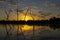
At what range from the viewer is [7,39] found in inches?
Answer: 736

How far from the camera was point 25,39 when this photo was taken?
1947 cm

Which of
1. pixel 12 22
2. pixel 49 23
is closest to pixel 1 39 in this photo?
pixel 12 22

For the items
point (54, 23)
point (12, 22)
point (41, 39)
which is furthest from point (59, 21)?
point (41, 39)

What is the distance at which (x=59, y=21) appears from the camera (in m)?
60.4

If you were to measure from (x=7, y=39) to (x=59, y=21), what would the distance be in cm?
4252

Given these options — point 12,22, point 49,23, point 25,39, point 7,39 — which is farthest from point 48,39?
point 49,23

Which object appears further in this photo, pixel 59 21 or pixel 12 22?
pixel 59 21

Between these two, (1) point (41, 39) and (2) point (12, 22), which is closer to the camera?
(1) point (41, 39)

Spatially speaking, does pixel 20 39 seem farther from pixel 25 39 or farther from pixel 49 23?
pixel 49 23

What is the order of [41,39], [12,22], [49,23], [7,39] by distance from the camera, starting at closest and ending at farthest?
[7,39]
[41,39]
[12,22]
[49,23]

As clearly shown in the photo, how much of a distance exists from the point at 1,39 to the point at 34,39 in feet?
7.94

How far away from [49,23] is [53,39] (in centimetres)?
3997

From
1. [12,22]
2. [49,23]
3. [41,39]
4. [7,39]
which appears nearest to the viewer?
[7,39]

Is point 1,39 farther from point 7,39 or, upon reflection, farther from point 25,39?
point 25,39
